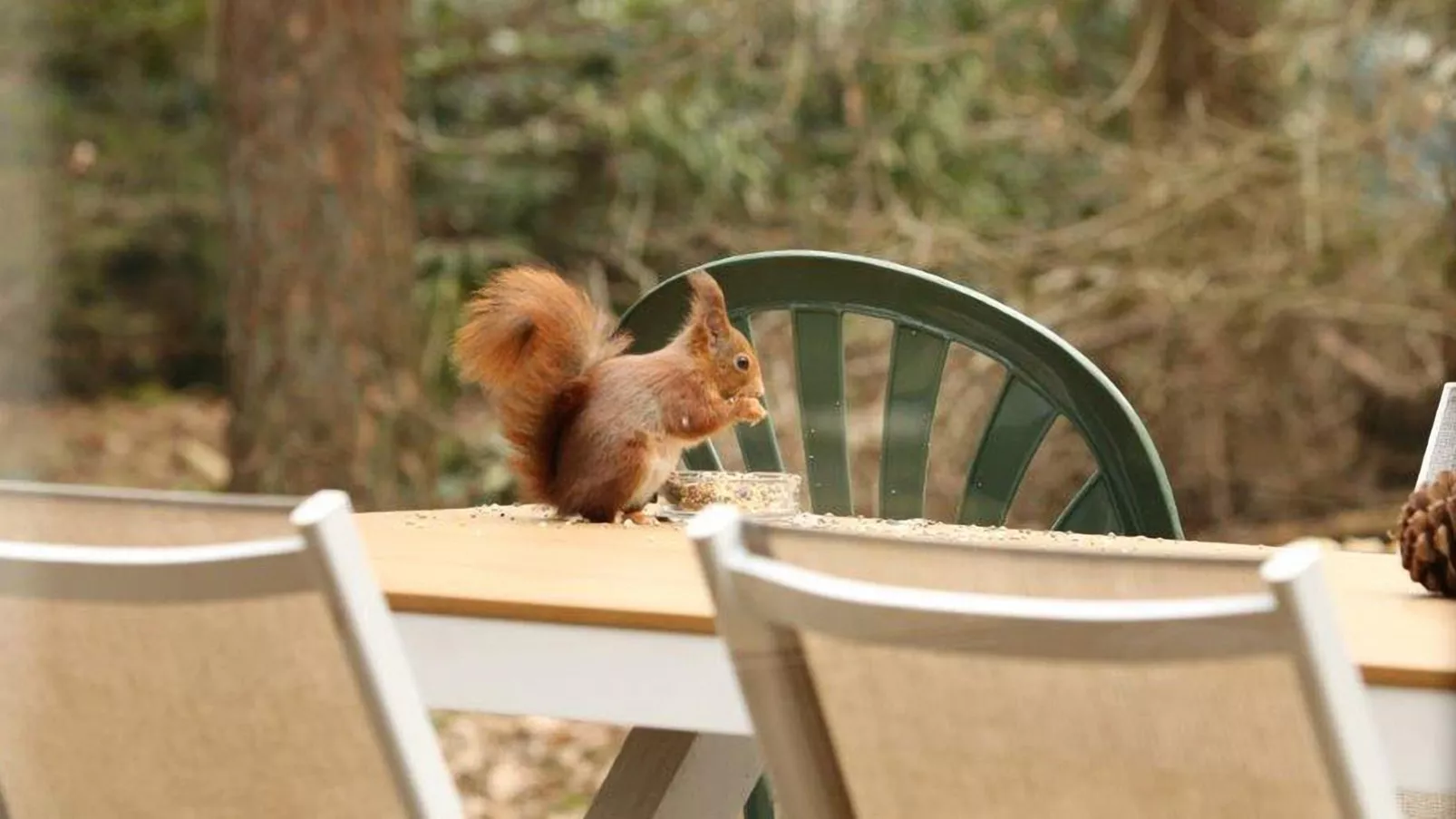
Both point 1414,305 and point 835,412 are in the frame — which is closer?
point 835,412

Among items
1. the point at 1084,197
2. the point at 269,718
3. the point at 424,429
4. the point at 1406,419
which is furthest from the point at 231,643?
the point at 1084,197

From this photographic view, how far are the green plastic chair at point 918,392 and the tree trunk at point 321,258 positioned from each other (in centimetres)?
52

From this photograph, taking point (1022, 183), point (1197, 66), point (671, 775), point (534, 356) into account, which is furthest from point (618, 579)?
point (1197, 66)

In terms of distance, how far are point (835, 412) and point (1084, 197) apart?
1.17m

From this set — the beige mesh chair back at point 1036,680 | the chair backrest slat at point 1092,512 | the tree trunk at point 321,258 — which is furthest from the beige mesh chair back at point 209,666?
the tree trunk at point 321,258

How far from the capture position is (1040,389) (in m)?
1.29

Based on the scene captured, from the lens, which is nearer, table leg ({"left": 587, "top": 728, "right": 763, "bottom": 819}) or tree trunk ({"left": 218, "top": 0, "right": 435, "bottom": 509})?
table leg ({"left": 587, "top": 728, "right": 763, "bottom": 819})

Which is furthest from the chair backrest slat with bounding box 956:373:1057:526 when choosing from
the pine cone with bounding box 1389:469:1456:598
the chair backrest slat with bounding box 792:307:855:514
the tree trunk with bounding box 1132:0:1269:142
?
the tree trunk with bounding box 1132:0:1269:142

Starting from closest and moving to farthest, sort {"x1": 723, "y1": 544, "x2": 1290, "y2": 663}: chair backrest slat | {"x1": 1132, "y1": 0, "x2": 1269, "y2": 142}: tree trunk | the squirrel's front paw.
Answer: {"x1": 723, "y1": 544, "x2": 1290, "y2": 663}: chair backrest slat → the squirrel's front paw → {"x1": 1132, "y1": 0, "x2": 1269, "y2": 142}: tree trunk

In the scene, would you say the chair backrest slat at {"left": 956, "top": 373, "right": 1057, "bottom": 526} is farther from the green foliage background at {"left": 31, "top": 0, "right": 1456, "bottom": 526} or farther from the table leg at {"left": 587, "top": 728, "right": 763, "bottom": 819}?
the green foliage background at {"left": 31, "top": 0, "right": 1456, "bottom": 526}

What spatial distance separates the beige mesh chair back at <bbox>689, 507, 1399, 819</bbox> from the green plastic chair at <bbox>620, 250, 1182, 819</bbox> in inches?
24.4

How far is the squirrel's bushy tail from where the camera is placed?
1.18 m

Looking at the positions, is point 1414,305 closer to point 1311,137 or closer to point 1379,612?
point 1311,137

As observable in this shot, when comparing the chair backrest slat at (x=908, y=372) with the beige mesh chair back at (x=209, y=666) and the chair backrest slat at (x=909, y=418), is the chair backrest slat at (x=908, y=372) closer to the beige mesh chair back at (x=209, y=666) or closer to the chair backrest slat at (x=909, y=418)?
the chair backrest slat at (x=909, y=418)
